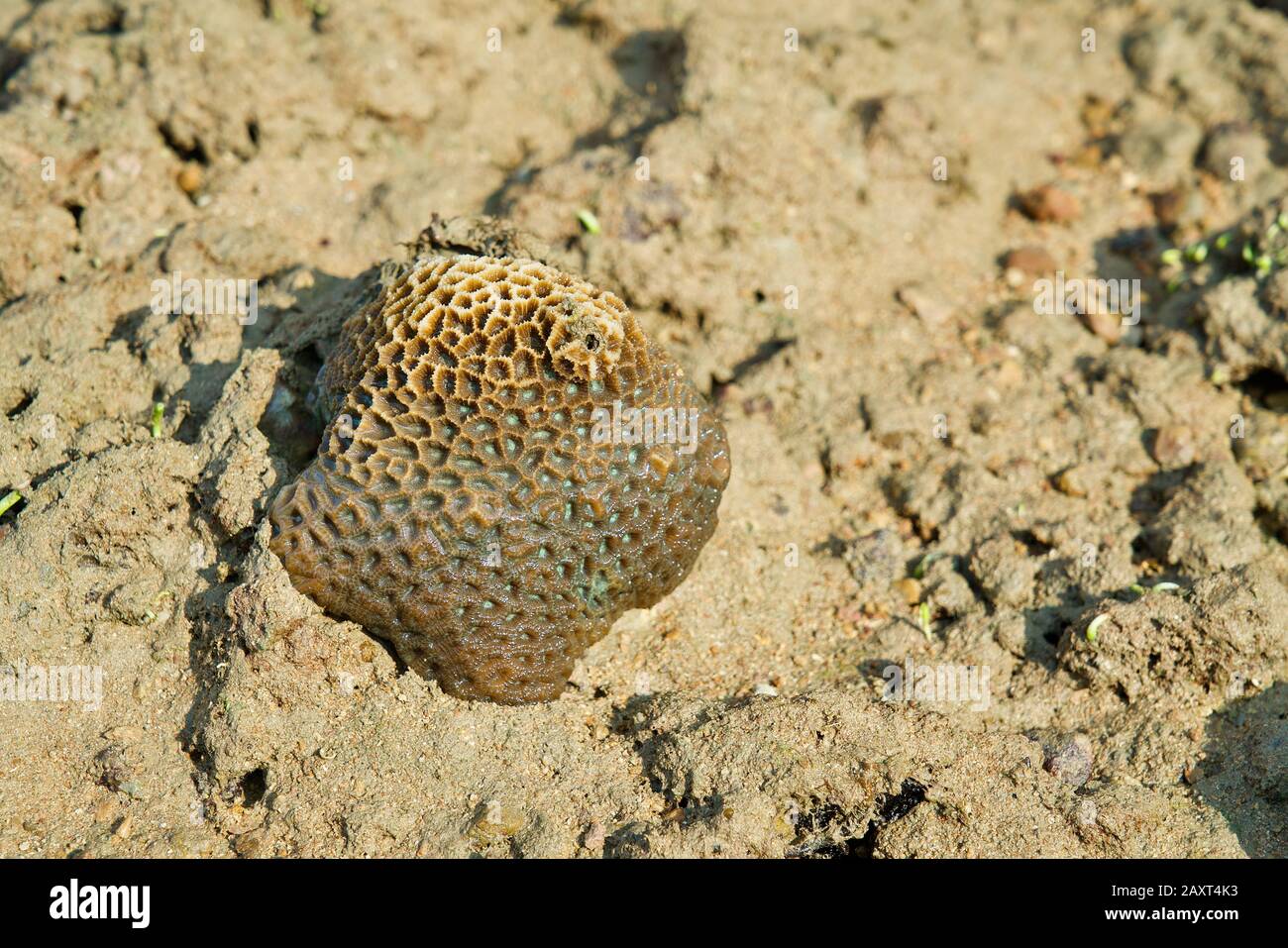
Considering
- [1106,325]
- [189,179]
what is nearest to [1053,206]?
[1106,325]

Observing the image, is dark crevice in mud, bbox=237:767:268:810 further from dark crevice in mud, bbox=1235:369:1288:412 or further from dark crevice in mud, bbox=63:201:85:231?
dark crevice in mud, bbox=1235:369:1288:412

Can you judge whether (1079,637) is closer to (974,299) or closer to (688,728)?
(688,728)

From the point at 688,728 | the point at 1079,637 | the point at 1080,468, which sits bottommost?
the point at 688,728

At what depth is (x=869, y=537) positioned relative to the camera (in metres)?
5.48
